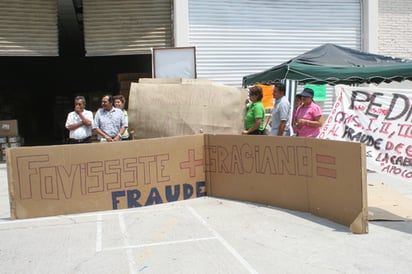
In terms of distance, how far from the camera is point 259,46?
1247 centimetres

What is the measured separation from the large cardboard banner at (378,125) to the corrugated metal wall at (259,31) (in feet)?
19.6

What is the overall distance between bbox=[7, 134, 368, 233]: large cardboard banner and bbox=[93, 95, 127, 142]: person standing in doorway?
4.38 ft

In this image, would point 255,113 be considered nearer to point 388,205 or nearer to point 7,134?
point 388,205

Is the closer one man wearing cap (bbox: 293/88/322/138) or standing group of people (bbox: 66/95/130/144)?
man wearing cap (bbox: 293/88/322/138)

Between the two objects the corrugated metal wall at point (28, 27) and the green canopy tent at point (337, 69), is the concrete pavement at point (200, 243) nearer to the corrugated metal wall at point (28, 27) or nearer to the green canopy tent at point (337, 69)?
the green canopy tent at point (337, 69)

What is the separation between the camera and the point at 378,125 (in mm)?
5957

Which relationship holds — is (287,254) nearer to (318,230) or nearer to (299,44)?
(318,230)

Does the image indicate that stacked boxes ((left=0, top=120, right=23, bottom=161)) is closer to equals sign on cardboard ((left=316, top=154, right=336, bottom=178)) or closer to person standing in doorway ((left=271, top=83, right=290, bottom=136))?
person standing in doorway ((left=271, top=83, right=290, bottom=136))

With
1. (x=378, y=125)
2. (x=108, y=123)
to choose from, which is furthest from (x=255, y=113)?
(x=108, y=123)

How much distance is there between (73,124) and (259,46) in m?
6.62

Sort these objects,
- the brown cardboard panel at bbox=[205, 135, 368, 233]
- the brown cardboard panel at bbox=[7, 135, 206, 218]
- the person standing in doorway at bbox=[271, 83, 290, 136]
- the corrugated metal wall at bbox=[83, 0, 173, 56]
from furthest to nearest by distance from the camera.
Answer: the corrugated metal wall at bbox=[83, 0, 173, 56], the person standing in doorway at bbox=[271, 83, 290, 136], the brown cardboard panel at bbox=[7, 135, 206, 218], the brown cardboard panel at bbox=[205, 135, 368, 233]

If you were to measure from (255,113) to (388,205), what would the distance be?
240 cm

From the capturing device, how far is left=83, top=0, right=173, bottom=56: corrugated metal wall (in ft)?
38.2

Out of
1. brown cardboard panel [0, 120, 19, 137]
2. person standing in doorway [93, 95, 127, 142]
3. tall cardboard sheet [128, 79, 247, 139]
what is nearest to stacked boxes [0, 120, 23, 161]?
brown cardboard panel [0, 120, 19, 137]
